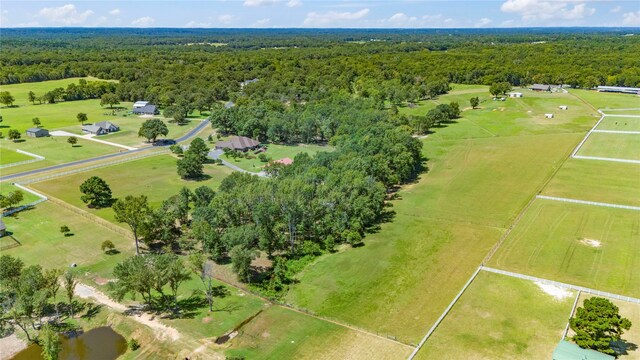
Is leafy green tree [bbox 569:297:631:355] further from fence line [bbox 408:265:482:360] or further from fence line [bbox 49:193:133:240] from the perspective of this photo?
fence line [bbox 49:193:133:240]

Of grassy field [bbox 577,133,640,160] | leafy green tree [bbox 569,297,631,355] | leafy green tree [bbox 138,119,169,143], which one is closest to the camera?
leafy green tree [bbox 569,297,631,355]

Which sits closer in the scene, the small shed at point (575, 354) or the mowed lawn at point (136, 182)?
the small shed at point (575, 354)

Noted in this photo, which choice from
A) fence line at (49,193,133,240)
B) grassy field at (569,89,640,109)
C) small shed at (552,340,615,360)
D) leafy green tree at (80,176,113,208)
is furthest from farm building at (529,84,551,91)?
fence line at (49,193,133,240)

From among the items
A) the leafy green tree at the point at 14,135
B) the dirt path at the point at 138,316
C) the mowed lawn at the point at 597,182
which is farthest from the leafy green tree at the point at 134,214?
the leafy green tree at the point at 14,135

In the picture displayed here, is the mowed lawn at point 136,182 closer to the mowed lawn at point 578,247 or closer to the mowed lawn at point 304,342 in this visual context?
the mowed lawn at point 304,342


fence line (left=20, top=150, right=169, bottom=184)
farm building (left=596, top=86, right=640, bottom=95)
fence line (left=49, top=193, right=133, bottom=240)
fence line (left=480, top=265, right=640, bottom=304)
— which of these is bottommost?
fence line (left=480, top=265, right=640, bottom=304)

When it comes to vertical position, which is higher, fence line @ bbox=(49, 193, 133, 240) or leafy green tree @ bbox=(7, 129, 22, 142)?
leafy green tree @ bbox=(7, 129, 22, 142)

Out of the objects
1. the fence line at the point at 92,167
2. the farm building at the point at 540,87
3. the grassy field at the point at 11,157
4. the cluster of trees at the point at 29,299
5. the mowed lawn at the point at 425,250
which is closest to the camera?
the cluster of trees at the point at 29,299
